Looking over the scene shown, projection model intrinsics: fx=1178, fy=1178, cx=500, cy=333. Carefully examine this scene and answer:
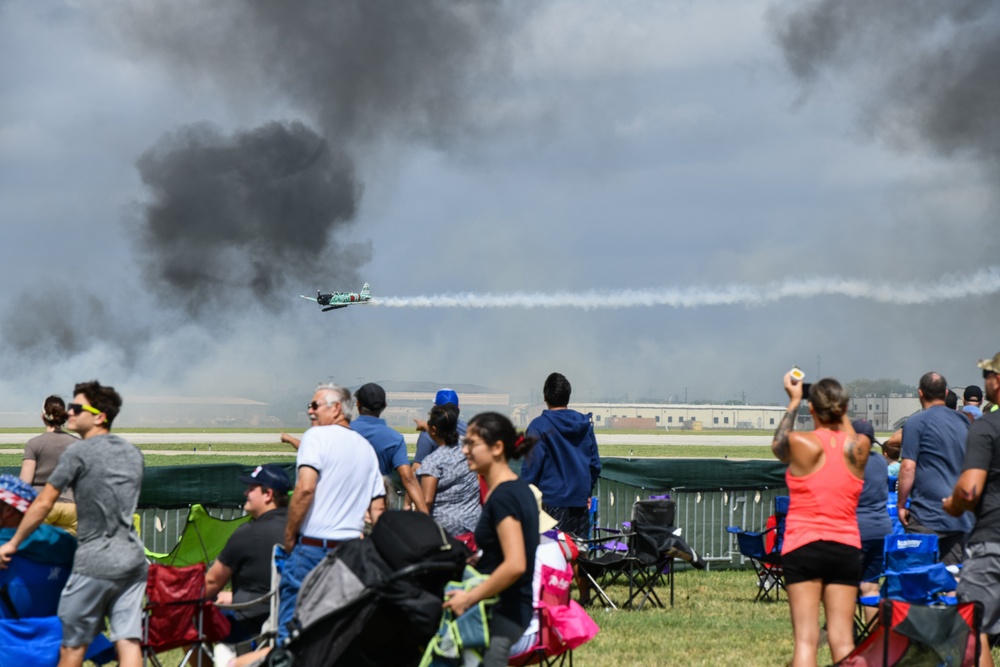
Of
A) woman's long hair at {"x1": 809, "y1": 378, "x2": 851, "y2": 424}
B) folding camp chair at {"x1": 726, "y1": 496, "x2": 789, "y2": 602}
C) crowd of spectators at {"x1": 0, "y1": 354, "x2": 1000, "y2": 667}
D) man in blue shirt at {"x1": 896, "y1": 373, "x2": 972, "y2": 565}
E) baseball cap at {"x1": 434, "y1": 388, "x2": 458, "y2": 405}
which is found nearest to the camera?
crowd of spectators at {"x1": 0, "y1": 354, "x2": 1000, "y2": 667}

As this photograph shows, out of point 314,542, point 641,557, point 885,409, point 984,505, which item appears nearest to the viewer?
point 984,505

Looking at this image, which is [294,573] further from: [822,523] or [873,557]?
[873,557]

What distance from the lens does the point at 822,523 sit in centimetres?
560

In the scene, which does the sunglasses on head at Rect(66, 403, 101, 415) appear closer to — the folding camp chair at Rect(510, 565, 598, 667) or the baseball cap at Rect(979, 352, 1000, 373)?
the folding camp chair at Rect(510, 565, 598, 667)

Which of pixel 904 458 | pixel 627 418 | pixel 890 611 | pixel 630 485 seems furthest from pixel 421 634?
pixel 627 418

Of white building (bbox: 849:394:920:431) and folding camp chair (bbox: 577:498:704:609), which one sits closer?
folding camp chair (bbox: 577:498:704:609)

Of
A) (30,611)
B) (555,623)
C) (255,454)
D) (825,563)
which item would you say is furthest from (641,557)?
(255,454)

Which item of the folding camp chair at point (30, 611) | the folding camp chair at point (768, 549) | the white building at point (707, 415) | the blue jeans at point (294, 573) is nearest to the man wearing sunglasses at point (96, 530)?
the folding camp chair at point (30, 611)

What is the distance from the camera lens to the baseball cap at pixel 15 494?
19.9ft

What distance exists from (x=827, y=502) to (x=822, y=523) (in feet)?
0.34

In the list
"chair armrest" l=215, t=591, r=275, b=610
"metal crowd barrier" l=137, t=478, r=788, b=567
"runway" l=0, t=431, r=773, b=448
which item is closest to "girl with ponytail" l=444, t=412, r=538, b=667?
"chair armrest" l=215, t=591, r=275, b=610

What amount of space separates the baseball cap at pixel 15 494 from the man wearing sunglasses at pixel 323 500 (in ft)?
4.60

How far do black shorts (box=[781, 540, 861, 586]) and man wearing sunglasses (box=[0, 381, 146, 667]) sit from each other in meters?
3.25

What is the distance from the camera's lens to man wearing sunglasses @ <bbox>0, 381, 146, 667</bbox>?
575 cm
